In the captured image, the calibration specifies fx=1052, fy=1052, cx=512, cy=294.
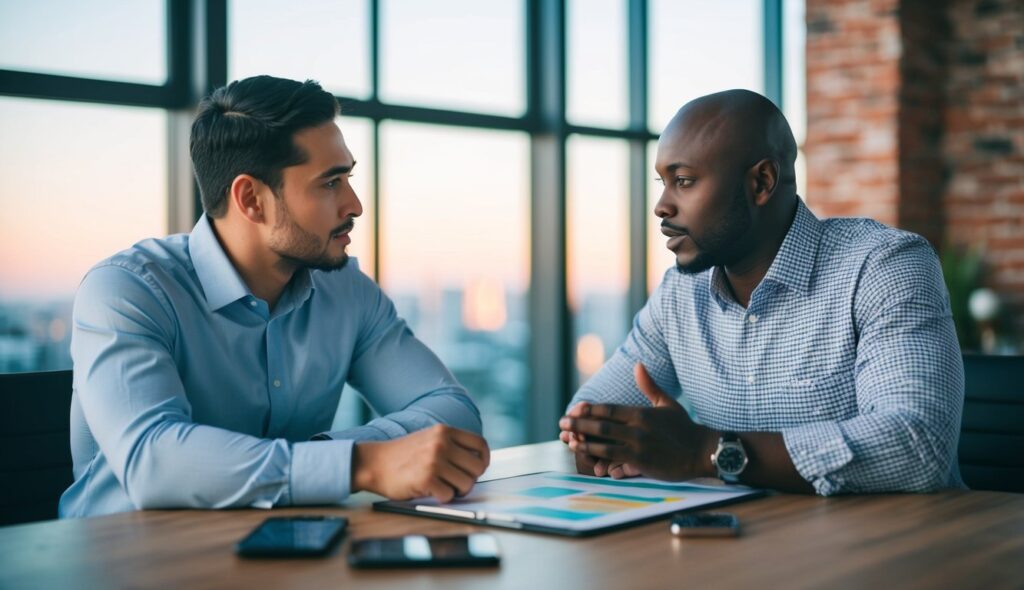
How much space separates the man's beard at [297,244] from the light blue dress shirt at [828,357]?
0.64 m

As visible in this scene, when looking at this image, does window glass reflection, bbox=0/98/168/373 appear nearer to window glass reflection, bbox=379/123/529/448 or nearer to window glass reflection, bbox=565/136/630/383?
window glass reflection, bbox=379/123/529/448

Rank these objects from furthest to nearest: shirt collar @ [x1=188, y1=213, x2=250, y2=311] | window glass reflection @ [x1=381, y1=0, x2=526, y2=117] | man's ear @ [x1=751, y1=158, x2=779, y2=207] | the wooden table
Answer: window glass reflection @ [x1=381, y1=0, x2=526, y2=117] < man's ear @ [x1=751, y1=158, x2=779, y2=207] < shirt collar @ [x1=188, y1=213, x2=250, y2=311] < the wooden table

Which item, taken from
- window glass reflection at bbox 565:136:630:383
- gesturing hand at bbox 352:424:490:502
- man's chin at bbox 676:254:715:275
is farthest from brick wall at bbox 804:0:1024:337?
gesturing hand at bbox 352:424:490:502

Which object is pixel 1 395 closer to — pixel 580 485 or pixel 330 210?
pixel 330 210

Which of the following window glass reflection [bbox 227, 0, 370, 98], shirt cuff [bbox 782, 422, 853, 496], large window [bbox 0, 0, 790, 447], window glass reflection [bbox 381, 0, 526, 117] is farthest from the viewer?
window glass reflection [bbox 381, 0, 526, 117]

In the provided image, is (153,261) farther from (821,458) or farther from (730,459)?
(821,458)

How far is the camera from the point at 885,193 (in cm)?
546

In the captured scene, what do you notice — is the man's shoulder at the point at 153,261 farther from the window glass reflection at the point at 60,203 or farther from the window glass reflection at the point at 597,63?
the window glass reflection at the point at 597,63

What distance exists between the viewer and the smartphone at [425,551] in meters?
1.21

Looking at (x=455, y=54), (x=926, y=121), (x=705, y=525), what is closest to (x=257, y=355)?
(x=705, y=525)

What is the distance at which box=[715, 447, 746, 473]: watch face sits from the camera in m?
1.68

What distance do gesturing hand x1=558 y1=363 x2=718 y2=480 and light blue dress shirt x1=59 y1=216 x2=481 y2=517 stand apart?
402mm

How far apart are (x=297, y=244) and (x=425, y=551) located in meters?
0.96

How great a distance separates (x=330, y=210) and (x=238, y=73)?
1.67 metres
